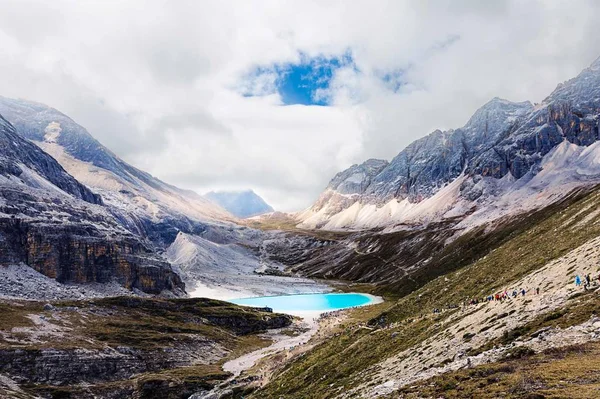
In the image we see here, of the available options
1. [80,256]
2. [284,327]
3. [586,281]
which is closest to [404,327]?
[586,281]

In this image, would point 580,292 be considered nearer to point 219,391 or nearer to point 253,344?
point 219,391

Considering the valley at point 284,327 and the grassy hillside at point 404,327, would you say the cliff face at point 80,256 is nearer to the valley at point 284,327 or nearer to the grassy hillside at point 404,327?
the valley at point 284,327

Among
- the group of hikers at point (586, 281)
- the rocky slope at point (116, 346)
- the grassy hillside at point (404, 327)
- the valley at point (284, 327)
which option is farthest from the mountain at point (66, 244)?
the group of hikers at point (586, 281)

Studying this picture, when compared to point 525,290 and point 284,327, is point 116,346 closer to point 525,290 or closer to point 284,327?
point 284,327

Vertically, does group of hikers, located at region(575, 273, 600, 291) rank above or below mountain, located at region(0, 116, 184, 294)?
below

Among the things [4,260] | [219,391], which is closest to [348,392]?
[219,391]

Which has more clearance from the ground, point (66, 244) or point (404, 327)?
point (66, 244)

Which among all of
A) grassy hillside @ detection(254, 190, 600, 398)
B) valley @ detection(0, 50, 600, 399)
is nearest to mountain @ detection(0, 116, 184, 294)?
valley @ detection(0, 50, 600, 399)

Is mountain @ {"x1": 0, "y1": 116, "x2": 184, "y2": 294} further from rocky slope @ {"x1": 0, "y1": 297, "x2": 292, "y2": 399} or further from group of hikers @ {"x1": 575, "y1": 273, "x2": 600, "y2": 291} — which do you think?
group of hikers @ {"x1": 575, "y1": 273, "x2": 600, "y2": 291}
